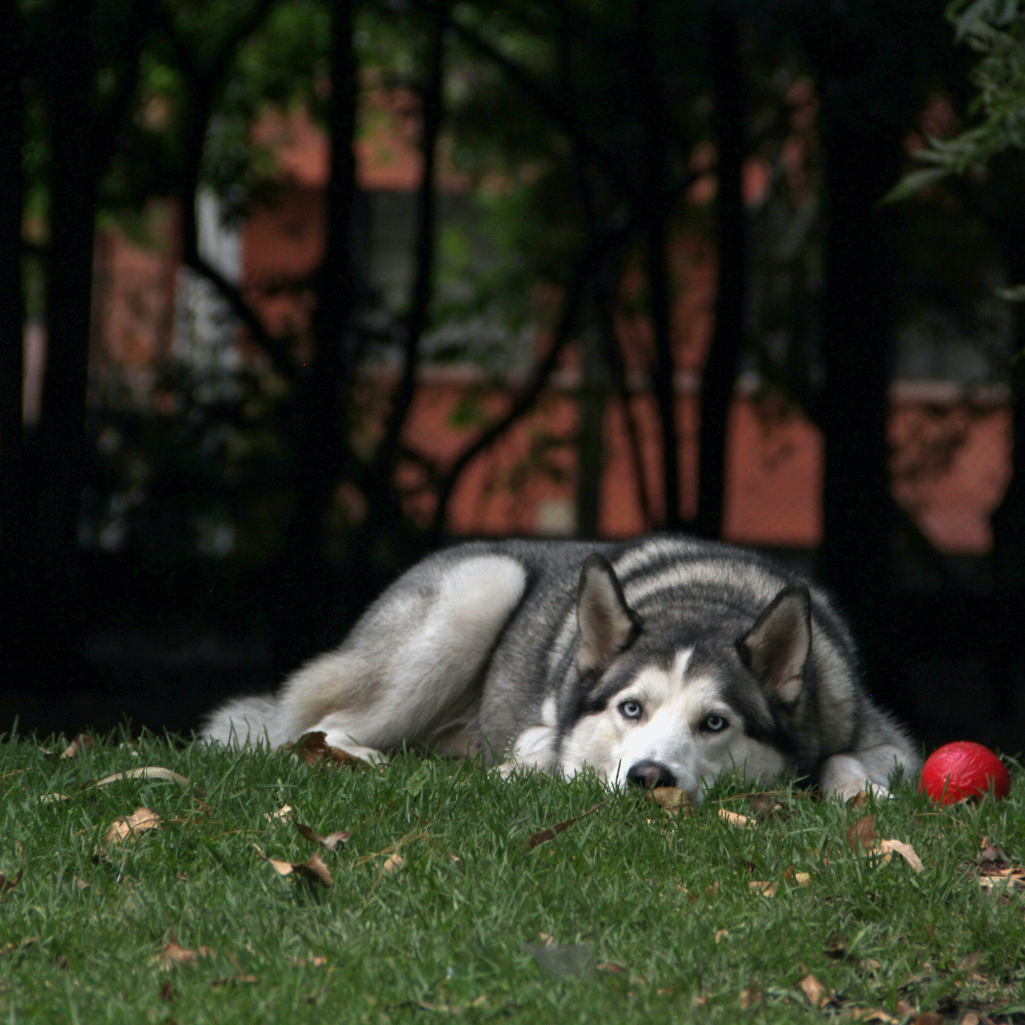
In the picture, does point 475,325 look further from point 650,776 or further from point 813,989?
point 813,989

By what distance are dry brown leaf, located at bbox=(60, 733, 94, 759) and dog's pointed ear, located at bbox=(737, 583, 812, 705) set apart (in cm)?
213

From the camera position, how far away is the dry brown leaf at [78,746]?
4.14 metres

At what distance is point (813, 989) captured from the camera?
261cm

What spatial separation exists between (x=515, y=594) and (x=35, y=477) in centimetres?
341

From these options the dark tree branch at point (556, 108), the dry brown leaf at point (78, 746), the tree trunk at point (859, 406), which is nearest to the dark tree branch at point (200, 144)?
the dark tree branch at point (556, 108)

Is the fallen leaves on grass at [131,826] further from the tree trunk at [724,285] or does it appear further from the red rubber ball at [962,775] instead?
the tree trunk at [724,285]

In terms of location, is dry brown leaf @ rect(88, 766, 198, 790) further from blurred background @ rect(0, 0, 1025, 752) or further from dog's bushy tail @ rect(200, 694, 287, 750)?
blurred background @ rect(0, 0, 1025, 752)

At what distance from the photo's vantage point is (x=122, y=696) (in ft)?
25.5

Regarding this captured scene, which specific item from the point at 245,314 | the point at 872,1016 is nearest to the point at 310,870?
the point at 872,1016

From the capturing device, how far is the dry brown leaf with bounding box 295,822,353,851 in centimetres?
319

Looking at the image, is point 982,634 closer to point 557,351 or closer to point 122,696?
point 557,351

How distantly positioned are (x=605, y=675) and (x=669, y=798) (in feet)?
2.06

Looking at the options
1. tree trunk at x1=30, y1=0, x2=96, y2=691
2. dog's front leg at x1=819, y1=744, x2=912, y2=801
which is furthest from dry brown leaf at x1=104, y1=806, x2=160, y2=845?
tree trunk at x1=30, y1=0, x2=96, y2=691

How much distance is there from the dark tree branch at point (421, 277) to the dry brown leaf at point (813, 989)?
6.82 m
